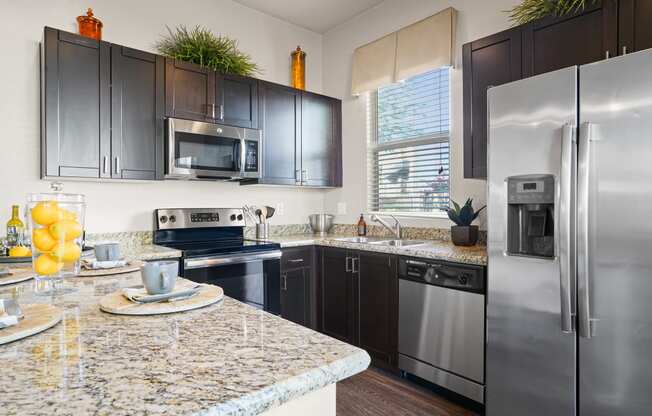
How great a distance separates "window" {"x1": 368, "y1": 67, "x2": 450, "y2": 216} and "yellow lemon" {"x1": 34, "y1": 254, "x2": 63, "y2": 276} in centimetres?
270

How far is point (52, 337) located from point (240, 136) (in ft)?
8.20

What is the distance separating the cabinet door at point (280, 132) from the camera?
10.9ft

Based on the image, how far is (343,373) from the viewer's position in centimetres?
64

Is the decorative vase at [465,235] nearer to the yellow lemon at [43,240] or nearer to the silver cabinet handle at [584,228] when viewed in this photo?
the silver cabinet handle at [584,228]

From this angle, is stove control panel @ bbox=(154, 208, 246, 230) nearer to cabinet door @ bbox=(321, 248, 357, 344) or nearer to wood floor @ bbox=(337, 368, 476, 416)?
cabinet door @ bbox=(321, 248, 357, 344)

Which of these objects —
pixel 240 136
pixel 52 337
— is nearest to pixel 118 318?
pixel 52 337

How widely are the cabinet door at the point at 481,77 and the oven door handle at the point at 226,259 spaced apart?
4.95ft

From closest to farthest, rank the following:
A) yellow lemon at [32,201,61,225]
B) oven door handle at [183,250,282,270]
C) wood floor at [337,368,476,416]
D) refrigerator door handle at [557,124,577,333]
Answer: yellow lemon at [32,201,61,225] → refrigerator door handle at [557,124,577,333] → wood floor at [337,368,476,416] → oven door handle at [183,250,282,270]

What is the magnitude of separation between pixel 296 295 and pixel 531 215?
1923 millimetres

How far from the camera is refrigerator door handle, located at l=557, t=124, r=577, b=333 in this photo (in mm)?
1648

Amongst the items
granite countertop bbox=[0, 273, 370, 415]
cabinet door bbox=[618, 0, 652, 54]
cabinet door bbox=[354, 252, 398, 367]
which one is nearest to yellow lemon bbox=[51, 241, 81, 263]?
granite countertop bbox=[0, 273, 370, 415]

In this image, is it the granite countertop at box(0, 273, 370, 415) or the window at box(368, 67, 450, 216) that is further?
the window at box(368, 67, 450, 216)

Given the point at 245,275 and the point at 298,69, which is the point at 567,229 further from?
the point at 298,69

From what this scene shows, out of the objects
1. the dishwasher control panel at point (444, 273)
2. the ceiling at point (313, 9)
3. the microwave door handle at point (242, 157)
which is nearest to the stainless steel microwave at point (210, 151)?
the microwave door handle at point (242, 157)
